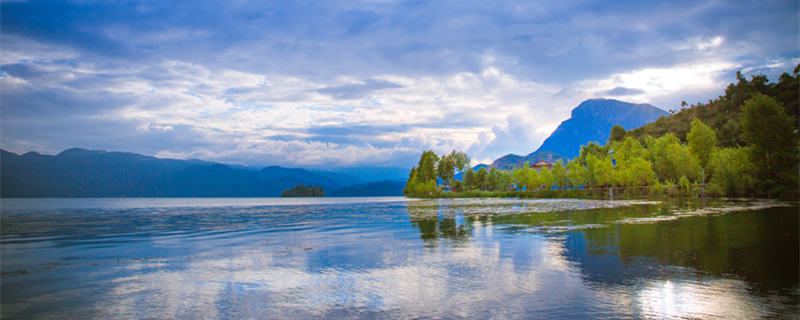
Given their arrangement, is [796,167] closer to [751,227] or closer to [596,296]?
[751,227]

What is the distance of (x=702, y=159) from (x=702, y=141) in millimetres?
3606

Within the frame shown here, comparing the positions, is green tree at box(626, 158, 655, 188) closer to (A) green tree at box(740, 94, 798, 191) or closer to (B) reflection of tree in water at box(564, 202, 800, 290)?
(A) green tree at box(740, 94, 798, 191)

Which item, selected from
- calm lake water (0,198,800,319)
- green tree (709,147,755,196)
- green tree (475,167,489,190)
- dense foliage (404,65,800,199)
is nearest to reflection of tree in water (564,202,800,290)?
calm lake water (0,198,800,319)

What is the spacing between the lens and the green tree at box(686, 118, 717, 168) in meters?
78.2

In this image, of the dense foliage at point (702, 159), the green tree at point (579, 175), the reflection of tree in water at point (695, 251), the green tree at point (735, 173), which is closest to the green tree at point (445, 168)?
the dense foliage at point (702, 159)

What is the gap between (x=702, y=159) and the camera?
7962cm

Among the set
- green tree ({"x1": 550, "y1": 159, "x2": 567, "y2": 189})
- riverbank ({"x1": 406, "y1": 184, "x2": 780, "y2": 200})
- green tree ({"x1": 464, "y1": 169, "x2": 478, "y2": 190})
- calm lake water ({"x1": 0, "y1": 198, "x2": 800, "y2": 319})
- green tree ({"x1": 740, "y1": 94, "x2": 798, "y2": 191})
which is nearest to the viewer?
calm lake water ({"x1": 0, "y1": 198, "x2": 800, "y2": 319})

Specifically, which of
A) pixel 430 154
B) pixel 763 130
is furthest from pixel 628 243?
pixel 430 154

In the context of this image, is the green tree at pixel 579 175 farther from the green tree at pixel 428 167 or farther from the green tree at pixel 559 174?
the green tree at pixel 428 167

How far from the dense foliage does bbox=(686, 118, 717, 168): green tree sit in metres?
0.15

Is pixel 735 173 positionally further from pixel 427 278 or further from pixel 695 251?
pixel 427 278

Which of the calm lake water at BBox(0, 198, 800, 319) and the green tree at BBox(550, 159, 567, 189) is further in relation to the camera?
the green tree at BBox(550, 159, 567, 189)

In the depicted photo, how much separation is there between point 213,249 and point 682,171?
94.4m

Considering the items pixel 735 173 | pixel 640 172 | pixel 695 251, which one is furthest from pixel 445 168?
pixel 695 251
